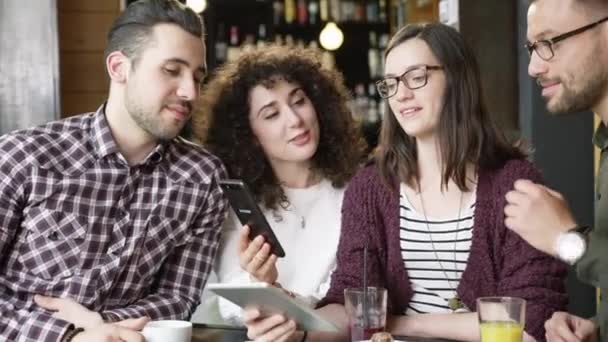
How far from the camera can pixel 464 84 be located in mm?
2248

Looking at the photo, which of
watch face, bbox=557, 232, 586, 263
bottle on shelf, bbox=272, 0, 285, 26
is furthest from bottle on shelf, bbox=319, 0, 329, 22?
watch face, bbox=557, 232, 586, 263

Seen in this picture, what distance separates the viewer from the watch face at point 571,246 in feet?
5.44

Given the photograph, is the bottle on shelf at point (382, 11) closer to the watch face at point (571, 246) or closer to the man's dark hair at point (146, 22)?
the man's dark hair at point (146, 22)

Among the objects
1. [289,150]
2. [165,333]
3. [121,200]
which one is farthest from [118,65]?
[165,333]

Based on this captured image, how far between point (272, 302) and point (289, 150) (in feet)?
2.99

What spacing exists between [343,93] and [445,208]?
2.41 ft

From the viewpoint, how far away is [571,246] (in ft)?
5.46

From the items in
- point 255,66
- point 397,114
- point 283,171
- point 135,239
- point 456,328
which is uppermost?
point 255,66

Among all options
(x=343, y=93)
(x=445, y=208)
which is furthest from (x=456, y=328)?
(x=343, y=93)

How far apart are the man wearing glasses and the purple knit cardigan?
177 mm

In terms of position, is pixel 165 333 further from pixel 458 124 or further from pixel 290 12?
pixel 290 12

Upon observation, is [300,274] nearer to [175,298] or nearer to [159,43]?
[175,298]

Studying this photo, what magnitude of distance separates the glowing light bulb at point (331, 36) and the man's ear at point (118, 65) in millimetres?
4437

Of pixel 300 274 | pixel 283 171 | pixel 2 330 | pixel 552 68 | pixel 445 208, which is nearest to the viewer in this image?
pixel 552 68
